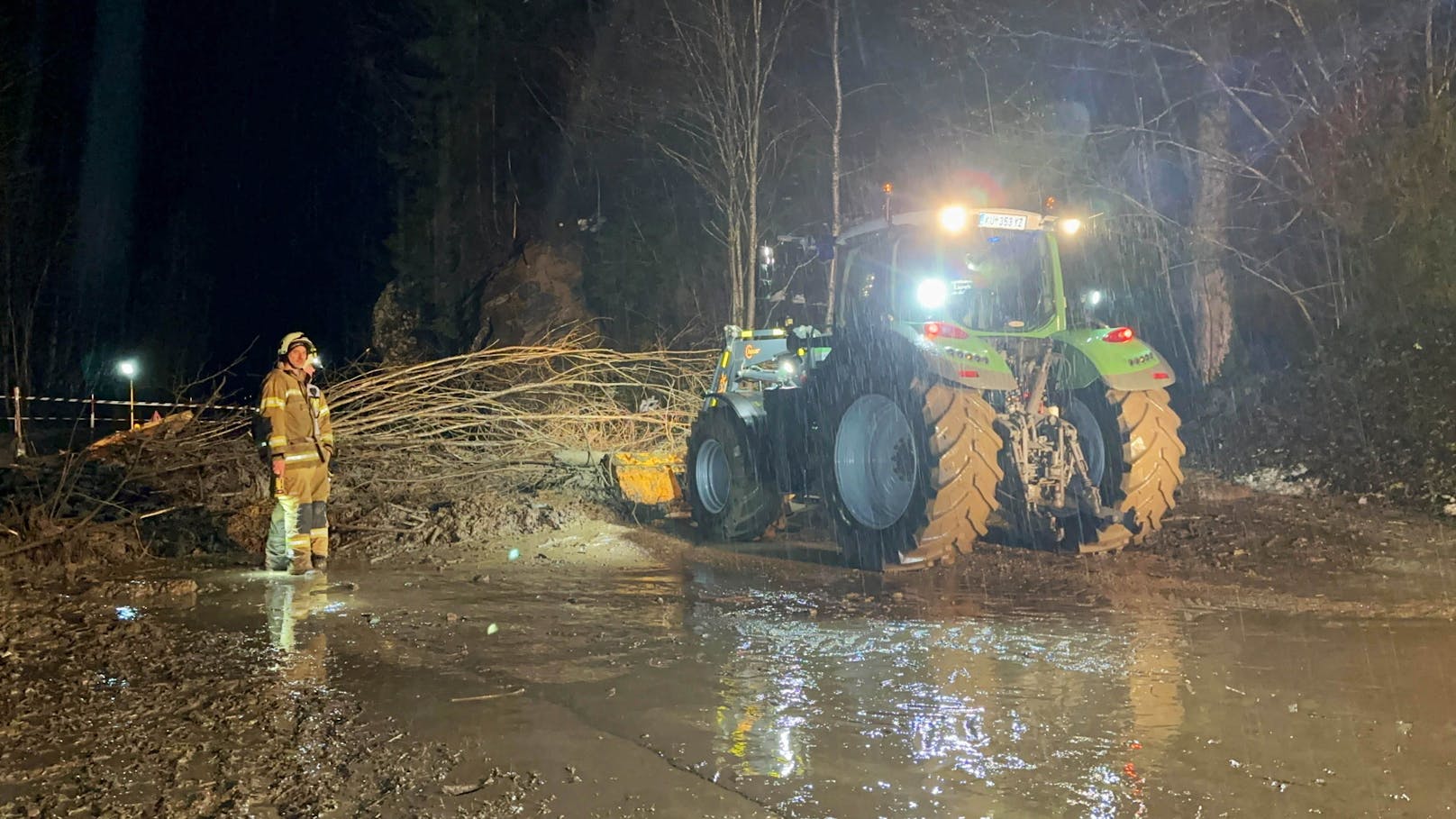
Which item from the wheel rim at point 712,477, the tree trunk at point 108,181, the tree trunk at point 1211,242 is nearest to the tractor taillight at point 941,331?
the wheel rim at point 712,477

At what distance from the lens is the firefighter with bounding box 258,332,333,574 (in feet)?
27.8

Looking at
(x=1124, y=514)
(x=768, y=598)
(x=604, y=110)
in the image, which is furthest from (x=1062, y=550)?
(x=604, y=110)

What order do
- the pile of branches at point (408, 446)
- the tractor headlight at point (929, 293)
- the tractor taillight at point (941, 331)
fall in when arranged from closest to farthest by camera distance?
1. the tractor taillight at point (941, 331)
2. the tractor headlight at point (929, 293)
3. the pile of branches at point (408, 446)

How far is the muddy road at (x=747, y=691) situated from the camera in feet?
13.1

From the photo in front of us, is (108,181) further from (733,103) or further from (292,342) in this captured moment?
(292,342)

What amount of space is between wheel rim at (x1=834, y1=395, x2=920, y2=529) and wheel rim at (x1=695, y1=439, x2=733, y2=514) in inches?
71.4

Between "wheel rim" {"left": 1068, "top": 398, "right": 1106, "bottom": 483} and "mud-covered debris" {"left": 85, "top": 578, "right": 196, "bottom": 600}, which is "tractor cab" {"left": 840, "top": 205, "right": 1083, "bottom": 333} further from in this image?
"mud-covered debris" {"left": 85, "top": 578, "right": 196, "bottom": 600}

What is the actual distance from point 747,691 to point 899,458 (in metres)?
3.85

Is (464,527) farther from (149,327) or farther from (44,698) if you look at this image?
(149,327)

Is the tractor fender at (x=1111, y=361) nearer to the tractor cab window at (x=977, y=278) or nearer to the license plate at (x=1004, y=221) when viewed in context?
the tractor cab window at (x=977, y=278)

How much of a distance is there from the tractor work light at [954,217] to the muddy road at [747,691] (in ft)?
8.42

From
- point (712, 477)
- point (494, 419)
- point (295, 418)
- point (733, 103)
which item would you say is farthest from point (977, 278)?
point (733, 103)

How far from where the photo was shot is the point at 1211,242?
14.8 m

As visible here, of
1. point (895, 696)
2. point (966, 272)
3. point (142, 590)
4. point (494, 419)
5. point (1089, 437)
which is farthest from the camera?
point (494, 419)
